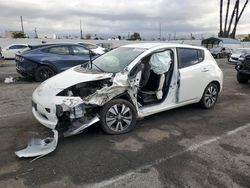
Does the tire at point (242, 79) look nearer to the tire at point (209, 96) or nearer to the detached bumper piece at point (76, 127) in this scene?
the tire at point (209, 96)

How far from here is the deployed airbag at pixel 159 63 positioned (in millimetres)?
5551

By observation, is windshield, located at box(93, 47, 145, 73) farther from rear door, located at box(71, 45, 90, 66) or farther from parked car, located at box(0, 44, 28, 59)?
parked car, located at box(0, 44, 28, 59)

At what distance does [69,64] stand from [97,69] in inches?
233

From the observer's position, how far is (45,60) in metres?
10.6

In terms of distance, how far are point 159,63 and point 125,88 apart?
1175mm

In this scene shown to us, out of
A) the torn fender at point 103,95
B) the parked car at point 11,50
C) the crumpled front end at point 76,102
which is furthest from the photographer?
the parked car at point 11,50

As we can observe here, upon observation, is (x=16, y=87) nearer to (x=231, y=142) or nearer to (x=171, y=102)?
(x=171, y=102)

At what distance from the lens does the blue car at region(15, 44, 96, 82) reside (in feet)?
34.6

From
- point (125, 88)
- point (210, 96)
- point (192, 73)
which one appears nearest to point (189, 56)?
point (192, 73)

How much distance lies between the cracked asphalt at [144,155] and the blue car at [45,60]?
15.2ft

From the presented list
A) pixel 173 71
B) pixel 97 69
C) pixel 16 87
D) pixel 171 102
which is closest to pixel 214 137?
pixel 171 102

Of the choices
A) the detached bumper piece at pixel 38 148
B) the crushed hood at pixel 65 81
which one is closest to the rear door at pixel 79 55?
the crushed hood at pixel 65 81

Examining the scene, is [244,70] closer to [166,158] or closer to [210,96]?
[210,96]

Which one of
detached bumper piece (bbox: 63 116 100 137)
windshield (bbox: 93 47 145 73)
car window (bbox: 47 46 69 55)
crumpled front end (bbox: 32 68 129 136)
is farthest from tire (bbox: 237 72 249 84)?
detached bumper piece (bbox: 63 116 100 137)
